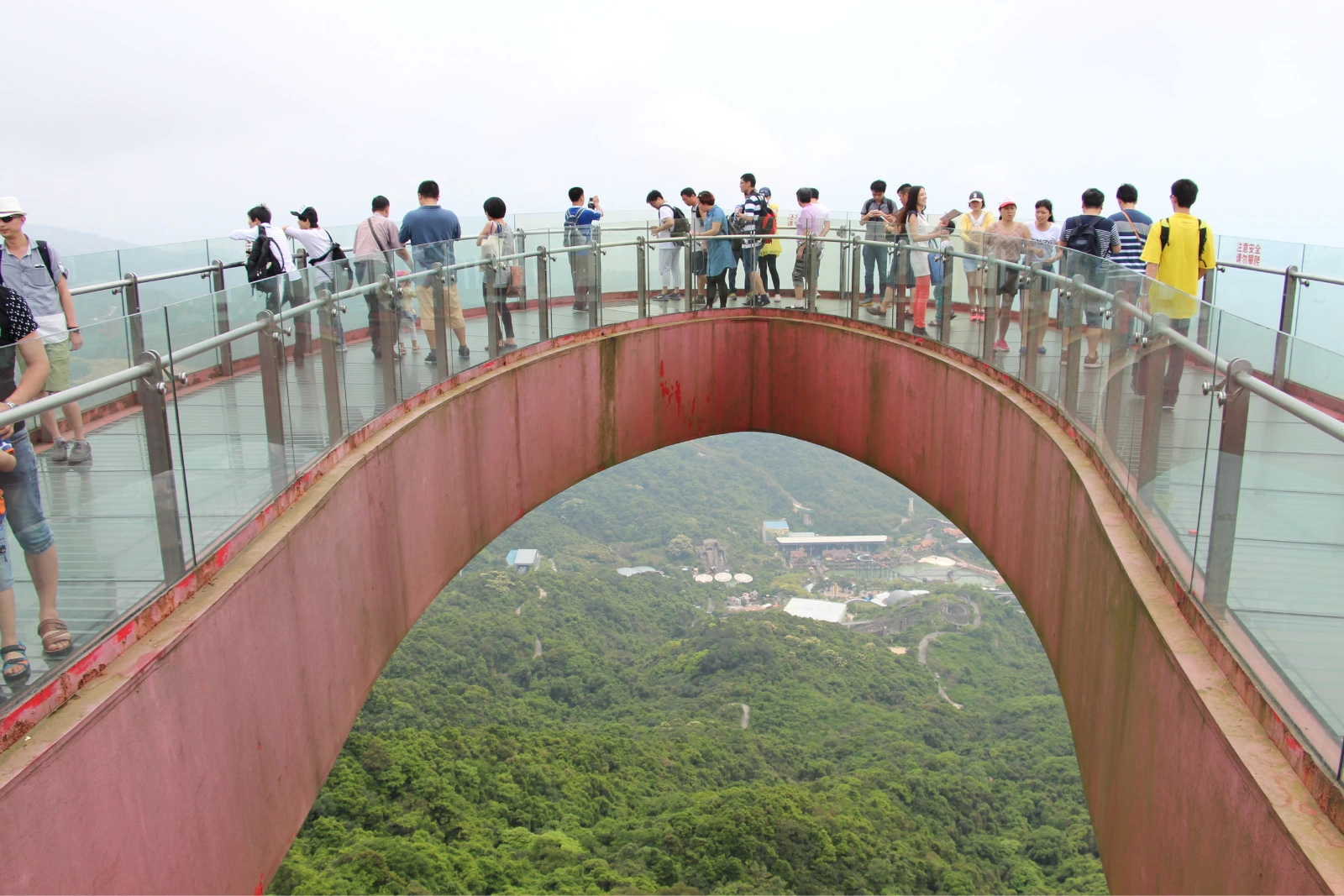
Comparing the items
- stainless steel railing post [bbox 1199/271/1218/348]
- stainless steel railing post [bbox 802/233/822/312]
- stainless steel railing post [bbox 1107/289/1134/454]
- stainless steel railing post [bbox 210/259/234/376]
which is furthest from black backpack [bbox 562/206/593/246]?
stainless steel railing post [bbox 1199/271/1218/348]

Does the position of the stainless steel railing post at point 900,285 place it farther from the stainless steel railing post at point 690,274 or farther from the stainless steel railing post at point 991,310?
the stainless steel railing post at point 690,274

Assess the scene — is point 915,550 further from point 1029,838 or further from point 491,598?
point 1029,838

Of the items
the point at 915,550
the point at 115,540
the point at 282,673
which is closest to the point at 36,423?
the point at 115,540

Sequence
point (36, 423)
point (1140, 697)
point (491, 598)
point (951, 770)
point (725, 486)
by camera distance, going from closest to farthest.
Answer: point (36, 423) → point (1140, 697) → point (951, 770) → point (491, 598) → point (725, 486)

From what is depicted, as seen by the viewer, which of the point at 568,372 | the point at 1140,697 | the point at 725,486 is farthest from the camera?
the point at 725,486

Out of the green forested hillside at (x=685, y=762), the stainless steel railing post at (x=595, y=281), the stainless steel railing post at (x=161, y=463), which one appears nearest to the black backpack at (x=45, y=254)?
the stainless steel railing post at (x=161, y=463)

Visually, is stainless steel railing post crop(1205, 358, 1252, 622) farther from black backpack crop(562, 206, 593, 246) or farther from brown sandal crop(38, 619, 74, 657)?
black backpack crop(562, 206, 593, 246)

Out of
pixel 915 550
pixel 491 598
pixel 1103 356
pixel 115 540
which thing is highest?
pixel 1103 356
